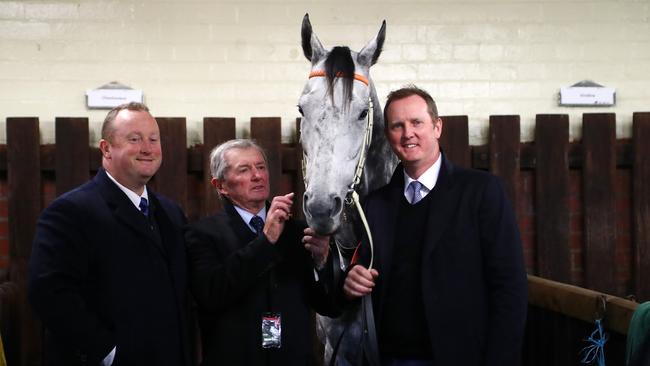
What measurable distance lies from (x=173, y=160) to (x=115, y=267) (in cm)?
191

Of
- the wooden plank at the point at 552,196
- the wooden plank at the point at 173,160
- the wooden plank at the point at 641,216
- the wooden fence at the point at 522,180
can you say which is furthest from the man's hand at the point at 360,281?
the wooden plank at the point at 641,216

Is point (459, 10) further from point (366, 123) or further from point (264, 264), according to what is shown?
point (264, 264)

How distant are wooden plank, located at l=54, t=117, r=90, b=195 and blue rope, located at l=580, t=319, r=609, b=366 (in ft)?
8.92

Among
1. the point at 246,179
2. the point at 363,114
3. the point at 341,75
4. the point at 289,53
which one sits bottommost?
the point at 246,179

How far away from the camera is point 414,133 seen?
1926 millimetres

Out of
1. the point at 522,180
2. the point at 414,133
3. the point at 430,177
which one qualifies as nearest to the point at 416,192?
the point at 430,177

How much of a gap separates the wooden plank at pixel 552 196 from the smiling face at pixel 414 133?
7.44 feet

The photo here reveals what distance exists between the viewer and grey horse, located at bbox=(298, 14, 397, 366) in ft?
6.73

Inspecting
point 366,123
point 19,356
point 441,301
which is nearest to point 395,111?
point 366,123

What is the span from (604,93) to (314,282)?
2.81 metres

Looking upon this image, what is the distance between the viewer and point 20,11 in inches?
162

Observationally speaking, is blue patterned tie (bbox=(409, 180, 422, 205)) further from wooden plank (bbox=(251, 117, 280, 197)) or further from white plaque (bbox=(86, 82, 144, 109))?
white plaque (bbox=(86, 82, 144, 109))

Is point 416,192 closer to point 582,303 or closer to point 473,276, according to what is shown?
point 473,276

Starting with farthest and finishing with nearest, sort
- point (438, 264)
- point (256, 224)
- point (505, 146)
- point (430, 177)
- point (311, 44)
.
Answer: point (505, 146) → point (311, 44) → point (256, 224) → point (430, 177) → point (438, 264)
